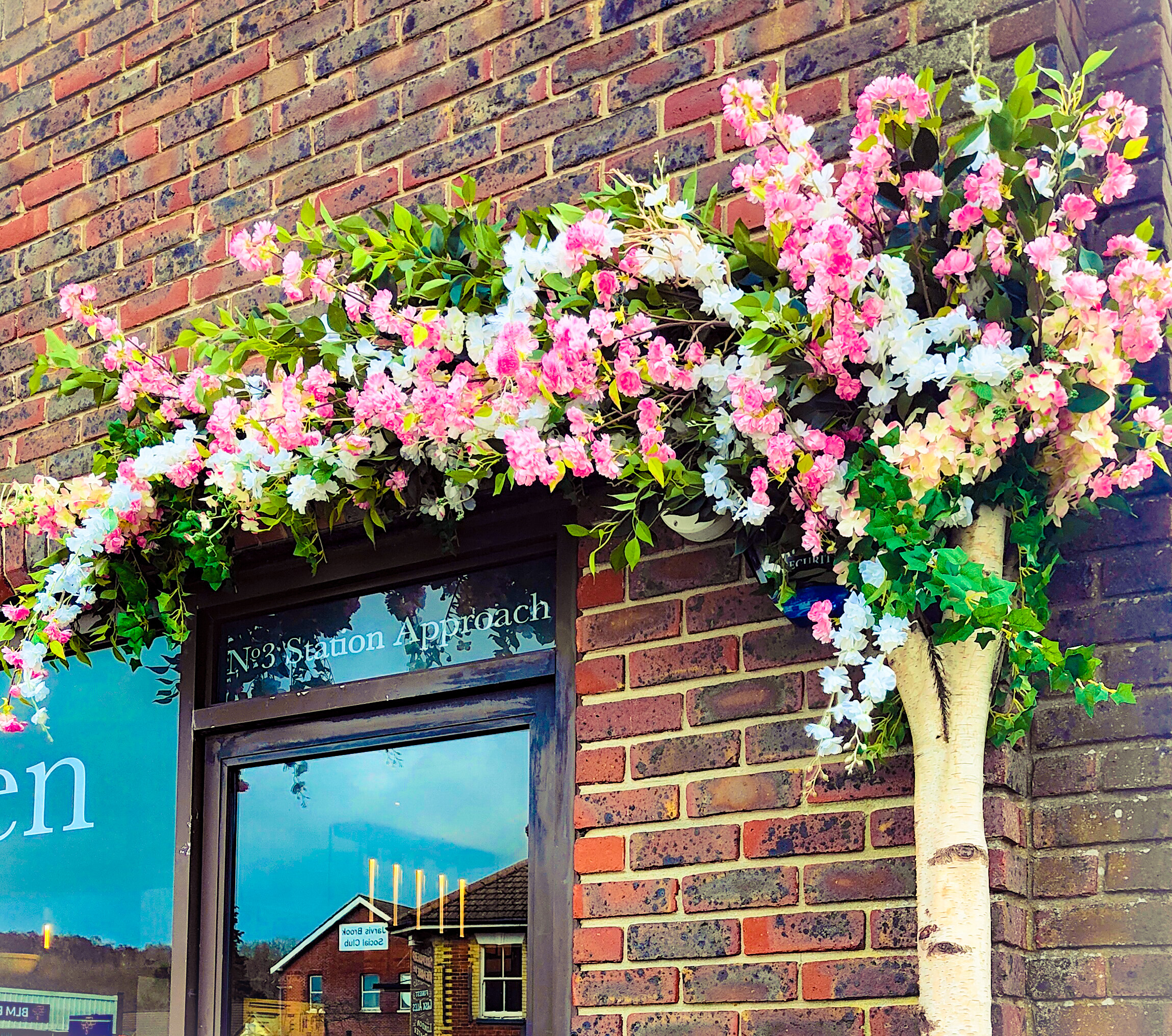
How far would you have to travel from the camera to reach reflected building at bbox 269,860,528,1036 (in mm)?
2965

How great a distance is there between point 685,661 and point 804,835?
0.41m

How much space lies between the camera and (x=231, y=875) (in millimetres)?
3455

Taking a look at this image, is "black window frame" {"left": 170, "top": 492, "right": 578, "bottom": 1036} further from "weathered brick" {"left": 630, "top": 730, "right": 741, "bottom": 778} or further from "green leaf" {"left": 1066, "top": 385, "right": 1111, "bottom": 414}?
"green leaf" {"left": 1066, "top": 385, "right": 1111, "bottom": 414}

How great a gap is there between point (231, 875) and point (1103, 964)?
2014mm

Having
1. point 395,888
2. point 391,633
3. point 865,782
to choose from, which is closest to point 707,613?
point 865,782

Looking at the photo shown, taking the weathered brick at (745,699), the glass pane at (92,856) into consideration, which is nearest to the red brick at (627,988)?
the weathered brick at (745,699)

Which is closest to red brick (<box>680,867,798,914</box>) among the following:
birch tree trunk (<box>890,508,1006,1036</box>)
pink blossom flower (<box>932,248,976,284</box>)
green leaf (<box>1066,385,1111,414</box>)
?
birch tree trunk (<box>890,508,1006,1036</box>)

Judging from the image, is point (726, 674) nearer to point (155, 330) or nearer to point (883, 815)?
point (883, 815)

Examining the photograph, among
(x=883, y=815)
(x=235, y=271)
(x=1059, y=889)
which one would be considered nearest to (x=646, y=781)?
(x=883, y=815)

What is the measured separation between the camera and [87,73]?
4.09 metres

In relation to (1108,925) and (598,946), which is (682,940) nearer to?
(598,946)

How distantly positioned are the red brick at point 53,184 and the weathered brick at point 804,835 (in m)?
2.67

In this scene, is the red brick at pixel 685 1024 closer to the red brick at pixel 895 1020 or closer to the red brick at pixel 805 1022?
the red brick at pixel 805 1022

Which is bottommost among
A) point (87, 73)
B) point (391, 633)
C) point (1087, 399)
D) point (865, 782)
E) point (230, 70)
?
point (865, 782)
